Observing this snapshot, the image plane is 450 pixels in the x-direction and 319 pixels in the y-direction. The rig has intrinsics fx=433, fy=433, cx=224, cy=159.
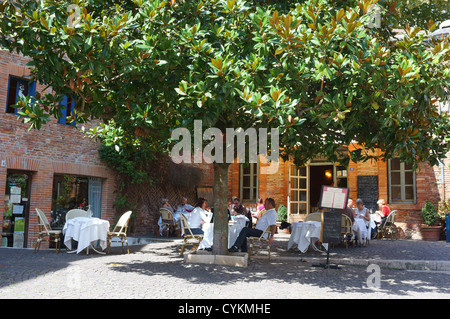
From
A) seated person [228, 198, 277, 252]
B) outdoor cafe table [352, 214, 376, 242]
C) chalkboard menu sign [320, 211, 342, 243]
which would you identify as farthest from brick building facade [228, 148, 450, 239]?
chalkboard menu sign [320, 211, 342, 243]

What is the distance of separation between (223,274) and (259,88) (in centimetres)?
326

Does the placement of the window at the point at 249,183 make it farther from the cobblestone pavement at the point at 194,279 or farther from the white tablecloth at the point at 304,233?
the cobblestone pavement at the point at 194,279

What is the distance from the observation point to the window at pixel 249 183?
739 inches

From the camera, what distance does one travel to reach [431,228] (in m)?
14.3

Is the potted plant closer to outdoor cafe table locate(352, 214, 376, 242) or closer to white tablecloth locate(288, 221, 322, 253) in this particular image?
outdoor cafe table locate(352, 214, 376, 242)

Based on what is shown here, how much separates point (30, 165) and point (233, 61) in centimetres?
813

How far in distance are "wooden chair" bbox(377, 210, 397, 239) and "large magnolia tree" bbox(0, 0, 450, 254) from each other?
7990 millimetres

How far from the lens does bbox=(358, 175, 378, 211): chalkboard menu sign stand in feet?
52.5

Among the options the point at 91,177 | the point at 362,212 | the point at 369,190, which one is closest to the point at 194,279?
the point at 362,212

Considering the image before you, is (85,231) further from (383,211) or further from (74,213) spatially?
(383,211)

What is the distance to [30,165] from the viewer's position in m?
11.8

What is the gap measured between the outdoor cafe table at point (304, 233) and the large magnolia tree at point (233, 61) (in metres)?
4.14

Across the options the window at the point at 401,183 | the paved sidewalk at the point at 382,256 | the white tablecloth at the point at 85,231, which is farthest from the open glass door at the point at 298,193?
the white tablecloth at the point at 85,231

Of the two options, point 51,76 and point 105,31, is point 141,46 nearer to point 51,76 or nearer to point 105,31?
point 105,31
